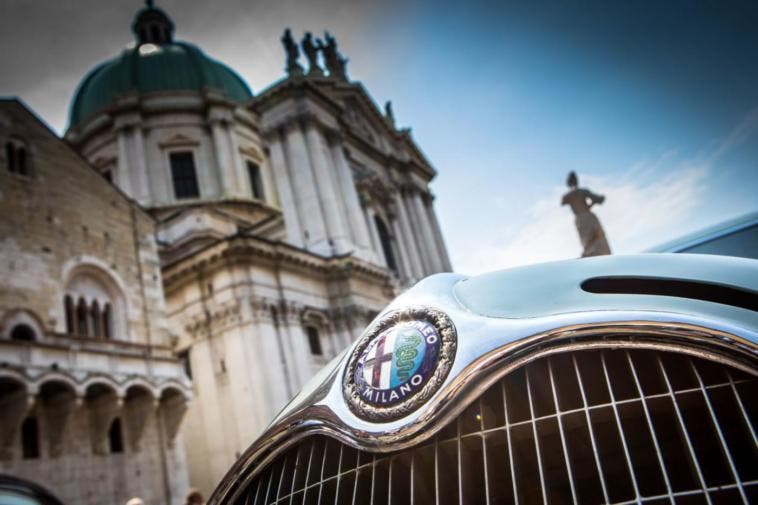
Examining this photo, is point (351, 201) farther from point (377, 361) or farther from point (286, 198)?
point (377, 361)

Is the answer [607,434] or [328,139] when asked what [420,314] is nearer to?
[607,434]

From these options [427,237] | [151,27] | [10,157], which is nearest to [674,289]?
[10,157]

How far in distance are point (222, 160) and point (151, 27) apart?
1770cm

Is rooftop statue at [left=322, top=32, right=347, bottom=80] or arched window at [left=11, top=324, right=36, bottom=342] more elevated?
rooftop statue at [left=322, top=32, right=347, bottom=80]

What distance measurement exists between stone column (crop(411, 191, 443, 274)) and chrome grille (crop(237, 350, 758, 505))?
1360 inches

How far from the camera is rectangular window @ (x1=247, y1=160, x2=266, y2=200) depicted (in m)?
40.8

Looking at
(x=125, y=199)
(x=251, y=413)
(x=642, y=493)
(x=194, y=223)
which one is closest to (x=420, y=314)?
(x=642, y=493)

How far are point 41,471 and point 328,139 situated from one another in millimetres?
22841

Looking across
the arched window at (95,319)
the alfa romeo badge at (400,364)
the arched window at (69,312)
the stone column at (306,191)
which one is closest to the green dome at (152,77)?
the stone column at (306,191)

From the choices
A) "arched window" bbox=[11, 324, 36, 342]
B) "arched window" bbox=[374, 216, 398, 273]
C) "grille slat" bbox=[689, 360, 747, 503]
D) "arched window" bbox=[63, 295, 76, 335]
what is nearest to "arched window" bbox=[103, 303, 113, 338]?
"arched window" bbox=[63, 295, 76, 335]

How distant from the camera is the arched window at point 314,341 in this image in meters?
26.1

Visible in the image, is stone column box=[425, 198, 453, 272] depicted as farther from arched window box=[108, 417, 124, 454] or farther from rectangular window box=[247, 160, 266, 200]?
arched window box=[108, 417, 124, 454]

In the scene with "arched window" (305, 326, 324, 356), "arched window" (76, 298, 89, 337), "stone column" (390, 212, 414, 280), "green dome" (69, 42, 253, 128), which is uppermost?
"green dome" (69, 42, 253, 128)

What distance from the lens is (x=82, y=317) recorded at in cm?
1616
